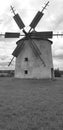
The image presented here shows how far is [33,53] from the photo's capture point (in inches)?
853

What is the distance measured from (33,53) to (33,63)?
1353mm

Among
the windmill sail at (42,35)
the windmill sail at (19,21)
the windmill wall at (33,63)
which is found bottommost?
the windmill wall at (33,63)

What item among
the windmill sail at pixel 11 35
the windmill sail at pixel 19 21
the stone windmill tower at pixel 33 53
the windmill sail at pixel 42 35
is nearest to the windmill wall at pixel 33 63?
the stone windmill tower at pixel 33 53

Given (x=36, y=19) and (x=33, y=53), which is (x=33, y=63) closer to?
(x=33, y=53)

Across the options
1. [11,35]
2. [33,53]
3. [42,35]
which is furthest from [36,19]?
[33,53]

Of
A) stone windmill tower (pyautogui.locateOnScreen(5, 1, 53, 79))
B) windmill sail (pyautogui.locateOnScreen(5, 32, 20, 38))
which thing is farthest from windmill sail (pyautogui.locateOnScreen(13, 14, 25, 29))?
windmill sail (pyautogui.locateOnScreen(5, 32, 20, 38))

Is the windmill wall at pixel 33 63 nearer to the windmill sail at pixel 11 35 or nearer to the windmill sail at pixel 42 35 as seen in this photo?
the windmill sail at pixel 42 35

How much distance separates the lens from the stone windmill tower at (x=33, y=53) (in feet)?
70.0

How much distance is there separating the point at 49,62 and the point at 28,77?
12.0 ft

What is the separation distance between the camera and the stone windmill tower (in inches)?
840

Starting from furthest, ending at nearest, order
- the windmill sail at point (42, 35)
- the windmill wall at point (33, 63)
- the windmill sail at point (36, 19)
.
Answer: the windmill sail at point (36, 19) → the windmill wall at point (33, 63) → the windmill sail at point (42, 35)

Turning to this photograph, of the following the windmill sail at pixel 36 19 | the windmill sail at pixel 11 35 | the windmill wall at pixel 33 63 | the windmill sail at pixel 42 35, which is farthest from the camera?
the windmill sail at pixel 11 35

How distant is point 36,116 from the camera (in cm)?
557

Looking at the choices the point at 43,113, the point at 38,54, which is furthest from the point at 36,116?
the point at 38,54
